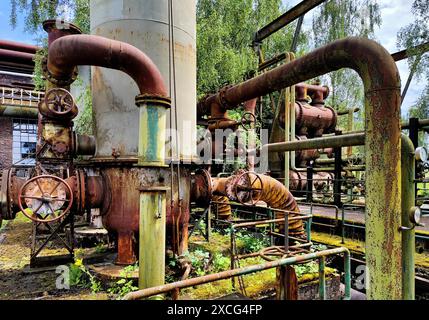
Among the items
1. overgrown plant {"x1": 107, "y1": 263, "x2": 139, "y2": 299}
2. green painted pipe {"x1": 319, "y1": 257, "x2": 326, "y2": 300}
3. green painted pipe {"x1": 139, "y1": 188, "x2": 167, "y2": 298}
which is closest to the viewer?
green painted pipe {"x1": 319, "y1": 257, "x2": 326, "y2": 300}

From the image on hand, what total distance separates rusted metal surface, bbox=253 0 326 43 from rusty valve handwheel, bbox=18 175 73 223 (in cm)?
906

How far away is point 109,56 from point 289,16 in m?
8.58

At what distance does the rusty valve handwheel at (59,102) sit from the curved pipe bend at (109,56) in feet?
1.87

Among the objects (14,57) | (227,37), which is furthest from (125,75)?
(14,57)

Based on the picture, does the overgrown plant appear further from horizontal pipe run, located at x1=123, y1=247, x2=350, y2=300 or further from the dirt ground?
horizontal pipe run, located at x1=123, y1=247, x2=350, y2=300

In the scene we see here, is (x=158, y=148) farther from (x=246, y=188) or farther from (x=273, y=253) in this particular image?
(x=273, y=253)

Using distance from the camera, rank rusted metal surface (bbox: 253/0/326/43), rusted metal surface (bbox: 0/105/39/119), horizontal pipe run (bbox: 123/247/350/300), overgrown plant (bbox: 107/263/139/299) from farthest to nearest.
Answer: rusted metal surface (bbox: 0/105/39/119) → rusted metal surface (bbox: 253/0/326/43) → overgrown plant (bbox: 107/263/139/299) → horizontal pipe run (bbox: 123/247/350/300)

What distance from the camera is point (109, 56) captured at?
139 inches

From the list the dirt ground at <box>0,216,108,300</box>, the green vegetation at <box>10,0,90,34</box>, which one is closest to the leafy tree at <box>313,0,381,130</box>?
the green vegetation at <box>10,0,90,34</box>

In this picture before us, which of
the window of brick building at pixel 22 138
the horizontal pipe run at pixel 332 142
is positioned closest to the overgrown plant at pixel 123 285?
the horizontal pipe run at pixel 332 142

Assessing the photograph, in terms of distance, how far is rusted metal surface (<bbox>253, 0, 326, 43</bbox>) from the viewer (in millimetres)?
9545

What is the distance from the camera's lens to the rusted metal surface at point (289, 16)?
9545mm

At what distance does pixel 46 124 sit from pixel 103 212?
4.82 feet

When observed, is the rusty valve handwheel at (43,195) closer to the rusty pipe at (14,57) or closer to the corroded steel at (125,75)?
the corroded steel at (125,75)
